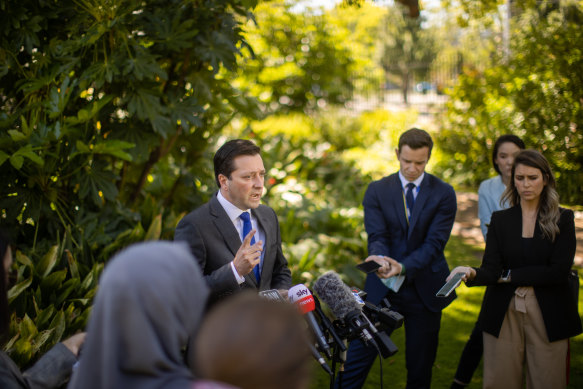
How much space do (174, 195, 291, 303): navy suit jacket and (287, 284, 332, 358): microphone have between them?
0.38 meters

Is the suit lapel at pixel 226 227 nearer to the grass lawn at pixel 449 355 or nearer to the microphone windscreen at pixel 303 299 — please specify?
the microphone windscreen at pixel 303 299

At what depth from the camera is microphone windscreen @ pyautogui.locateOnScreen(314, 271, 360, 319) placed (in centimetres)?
253

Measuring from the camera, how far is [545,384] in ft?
10.5

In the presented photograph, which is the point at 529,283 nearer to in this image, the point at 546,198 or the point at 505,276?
the point at 505,276

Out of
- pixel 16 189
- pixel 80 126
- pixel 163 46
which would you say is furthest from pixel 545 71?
pixel 16 189

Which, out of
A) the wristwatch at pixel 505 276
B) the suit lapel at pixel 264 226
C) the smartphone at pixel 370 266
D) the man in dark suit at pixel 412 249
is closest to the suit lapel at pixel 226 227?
the suit lapel at pixel 264 226

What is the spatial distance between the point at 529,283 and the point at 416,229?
2.65 feet

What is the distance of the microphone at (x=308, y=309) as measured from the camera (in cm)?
237

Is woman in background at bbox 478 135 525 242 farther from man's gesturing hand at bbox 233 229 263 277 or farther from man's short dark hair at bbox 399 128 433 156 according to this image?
man's gesturing hand at bbox 233 229 263 277

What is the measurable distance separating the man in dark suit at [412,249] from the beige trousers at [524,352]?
0.39m

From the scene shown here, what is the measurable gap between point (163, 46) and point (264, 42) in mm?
7344

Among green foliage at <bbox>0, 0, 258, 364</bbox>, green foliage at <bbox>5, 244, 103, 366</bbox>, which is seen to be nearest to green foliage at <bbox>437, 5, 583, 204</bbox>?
green foliage at <bbox>0, 0, 258, 364</bbox>

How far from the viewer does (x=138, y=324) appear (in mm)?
1258

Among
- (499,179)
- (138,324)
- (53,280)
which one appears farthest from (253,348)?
(499,179)
